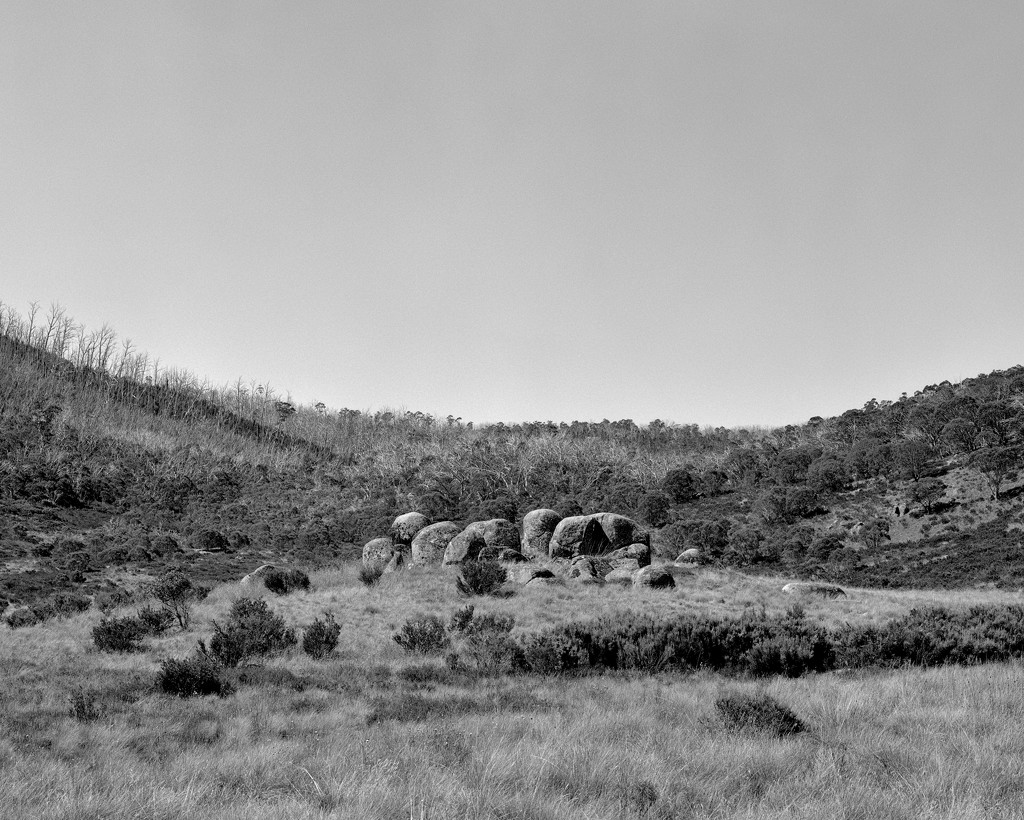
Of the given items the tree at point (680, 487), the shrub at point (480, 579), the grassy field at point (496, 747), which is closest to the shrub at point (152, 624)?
the grassy field at point (496, 747)

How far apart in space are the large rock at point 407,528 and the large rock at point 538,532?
6957 mm

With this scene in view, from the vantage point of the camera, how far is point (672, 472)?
67688 millimetres

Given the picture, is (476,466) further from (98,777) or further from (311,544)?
(98,777)

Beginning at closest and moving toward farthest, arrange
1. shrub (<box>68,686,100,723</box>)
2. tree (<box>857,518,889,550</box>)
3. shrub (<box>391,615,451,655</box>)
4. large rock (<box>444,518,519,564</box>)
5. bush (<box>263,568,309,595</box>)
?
shrub (<box>68,686,100,723</box>)
shrub (<box>391,615,451,655</box>)
bush (<box>263,568,309,595</box>)
large rock (<box>444,518,519,564</box>)
tree (<box>857,518,889,550</box>)

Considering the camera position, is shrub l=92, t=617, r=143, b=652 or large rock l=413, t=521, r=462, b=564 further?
large rock l=413, t=521, r=462, b=564

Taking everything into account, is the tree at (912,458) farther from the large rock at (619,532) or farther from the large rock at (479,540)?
the large rock at (479,540)

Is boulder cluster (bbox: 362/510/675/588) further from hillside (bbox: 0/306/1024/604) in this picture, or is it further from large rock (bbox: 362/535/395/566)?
hillside (bbox: 0/306/1024/604)

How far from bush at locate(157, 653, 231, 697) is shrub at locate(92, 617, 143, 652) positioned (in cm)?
607

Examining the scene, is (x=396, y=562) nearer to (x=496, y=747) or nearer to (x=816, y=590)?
(x=816, y=590)

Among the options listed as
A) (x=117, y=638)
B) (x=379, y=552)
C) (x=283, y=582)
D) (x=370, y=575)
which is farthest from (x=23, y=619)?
(x=379, y=552)

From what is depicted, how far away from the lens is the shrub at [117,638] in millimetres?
15016

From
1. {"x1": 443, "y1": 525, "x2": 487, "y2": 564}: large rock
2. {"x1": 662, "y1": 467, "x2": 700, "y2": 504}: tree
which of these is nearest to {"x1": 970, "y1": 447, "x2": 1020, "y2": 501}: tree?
{"x1": 662, "y1": 467, "x2": 700, "y2": 504}: tree

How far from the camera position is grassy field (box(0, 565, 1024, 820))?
14.6 feet

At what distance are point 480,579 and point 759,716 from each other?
17.1m
